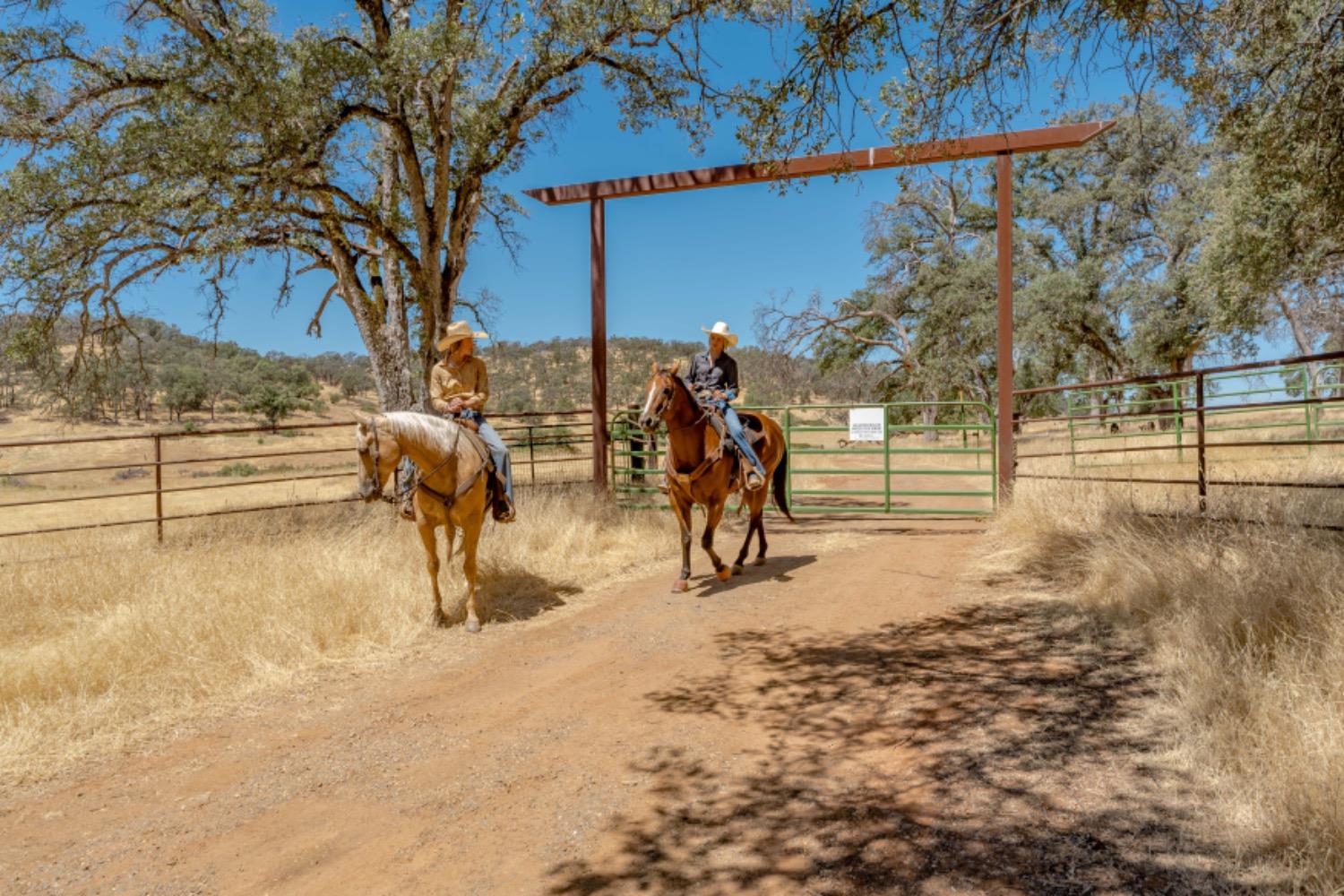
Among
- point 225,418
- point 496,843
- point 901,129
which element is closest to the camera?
point 496,843

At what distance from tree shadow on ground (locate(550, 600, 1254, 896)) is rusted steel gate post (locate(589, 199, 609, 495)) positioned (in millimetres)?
7545

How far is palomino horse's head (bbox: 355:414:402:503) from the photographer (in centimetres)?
609

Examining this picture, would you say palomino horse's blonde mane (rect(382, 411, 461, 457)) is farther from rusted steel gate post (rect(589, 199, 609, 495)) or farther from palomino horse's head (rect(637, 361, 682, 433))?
rusted steel gate post (rect(589, 199, 609, 495))

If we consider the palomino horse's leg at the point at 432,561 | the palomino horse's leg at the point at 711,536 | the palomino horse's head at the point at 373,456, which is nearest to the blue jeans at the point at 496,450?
the palomino horse's leg at the point at 432,561

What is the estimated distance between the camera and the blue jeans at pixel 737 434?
27.6 feet

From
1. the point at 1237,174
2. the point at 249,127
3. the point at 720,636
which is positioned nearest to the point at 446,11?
the point at 249,127

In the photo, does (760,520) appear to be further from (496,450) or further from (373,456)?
(373,456)

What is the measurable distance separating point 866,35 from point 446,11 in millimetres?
7812

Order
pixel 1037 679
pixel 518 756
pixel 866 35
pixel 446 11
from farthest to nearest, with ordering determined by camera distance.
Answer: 1. pixel 446 11
2. pixel 866 35
3. pixel 1037 679
4. pixel 518 756

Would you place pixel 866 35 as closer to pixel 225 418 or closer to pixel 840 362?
pixel 840 362

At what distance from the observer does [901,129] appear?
6062 millimetres

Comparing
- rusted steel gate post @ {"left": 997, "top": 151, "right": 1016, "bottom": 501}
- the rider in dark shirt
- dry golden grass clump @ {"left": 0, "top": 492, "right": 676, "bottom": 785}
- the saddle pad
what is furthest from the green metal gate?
dry golden grass clump @ {"left": 0, "top": 492, "right": 676, "bottom": 785}

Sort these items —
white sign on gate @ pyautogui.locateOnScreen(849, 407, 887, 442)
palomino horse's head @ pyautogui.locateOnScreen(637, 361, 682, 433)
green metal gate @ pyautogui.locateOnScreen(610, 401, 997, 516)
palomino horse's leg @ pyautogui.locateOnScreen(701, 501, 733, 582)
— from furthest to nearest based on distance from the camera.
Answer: white sign on gate @ pyautogui.locateOnScreen(849, 407, 887, 442) → green metal gate @ pyautogui.locateOnScreen(610, 401, 997, 516) → palomino horse's leg @ pyautogui.locateOnScreen(701, 501, 733, 582) → palomino horse's head @ pyautogui.locateOnScreen(637, 361, 682, 433)

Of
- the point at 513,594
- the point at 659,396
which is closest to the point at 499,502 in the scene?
the point at 513,594
